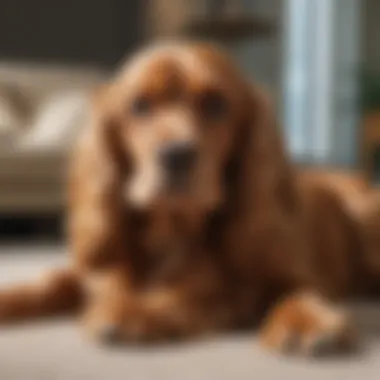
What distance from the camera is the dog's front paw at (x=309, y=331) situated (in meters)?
1.18

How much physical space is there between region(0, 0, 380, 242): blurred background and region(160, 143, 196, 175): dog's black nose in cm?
174

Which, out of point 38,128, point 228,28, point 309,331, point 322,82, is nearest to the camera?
point 309,331

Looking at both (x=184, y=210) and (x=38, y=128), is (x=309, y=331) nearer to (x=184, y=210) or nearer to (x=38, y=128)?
(x=184, y=210)

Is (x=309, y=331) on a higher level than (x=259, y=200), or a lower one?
lower

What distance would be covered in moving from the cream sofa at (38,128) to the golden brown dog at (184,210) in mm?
1232

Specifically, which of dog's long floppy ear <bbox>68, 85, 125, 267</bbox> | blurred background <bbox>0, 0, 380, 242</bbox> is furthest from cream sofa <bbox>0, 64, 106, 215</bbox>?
dog's long floppy ear <bbox>68, 85, 125, 267</bbox>

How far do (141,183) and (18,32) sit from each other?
3328 mm

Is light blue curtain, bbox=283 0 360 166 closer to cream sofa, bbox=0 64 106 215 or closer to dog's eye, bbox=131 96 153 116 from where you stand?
cream sofa, bbox=0 64 106 215

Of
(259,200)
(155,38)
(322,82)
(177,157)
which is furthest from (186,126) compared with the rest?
(322,82)

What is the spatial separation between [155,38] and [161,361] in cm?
338

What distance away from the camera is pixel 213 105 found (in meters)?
1.34

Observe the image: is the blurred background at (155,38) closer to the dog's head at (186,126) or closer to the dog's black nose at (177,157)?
the dog's head at (186,126)

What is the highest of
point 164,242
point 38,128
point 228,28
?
point 228,28

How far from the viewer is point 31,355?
124cm
